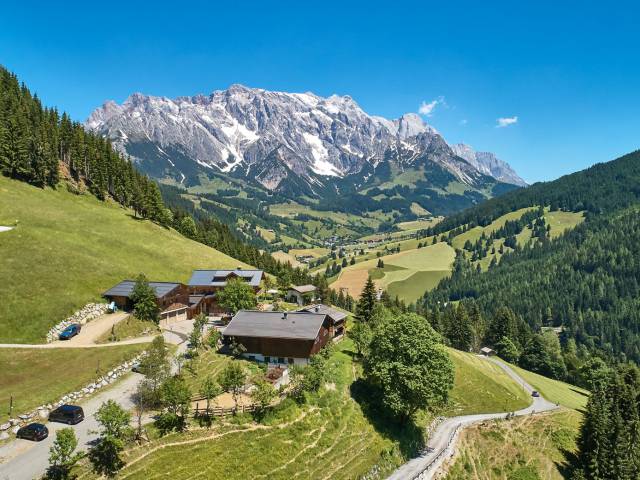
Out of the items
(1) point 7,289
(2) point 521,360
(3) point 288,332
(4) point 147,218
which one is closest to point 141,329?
(1) point 7,289

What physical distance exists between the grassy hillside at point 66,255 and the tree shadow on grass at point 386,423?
51.3 meters

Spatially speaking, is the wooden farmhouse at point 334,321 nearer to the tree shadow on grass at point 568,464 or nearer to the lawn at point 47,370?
the lawn at point 47,370

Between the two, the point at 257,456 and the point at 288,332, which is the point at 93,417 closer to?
the point at 257,456

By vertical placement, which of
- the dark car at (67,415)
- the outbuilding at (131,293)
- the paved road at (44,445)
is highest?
the outbuilding at (131,293)

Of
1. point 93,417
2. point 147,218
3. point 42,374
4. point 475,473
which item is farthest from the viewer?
point 147,218

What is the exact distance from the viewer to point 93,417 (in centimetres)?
4603

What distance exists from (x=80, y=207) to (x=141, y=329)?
219ft

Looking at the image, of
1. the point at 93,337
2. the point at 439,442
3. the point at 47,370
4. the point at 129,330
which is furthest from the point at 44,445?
the point at 439,442

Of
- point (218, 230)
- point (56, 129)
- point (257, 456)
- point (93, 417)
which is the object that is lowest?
point (257, 456)

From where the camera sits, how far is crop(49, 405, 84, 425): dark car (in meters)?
44.3

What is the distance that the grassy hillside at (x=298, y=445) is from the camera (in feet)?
137

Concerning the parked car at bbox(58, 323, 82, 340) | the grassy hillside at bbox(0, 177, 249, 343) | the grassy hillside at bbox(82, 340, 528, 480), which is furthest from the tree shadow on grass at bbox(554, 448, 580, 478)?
the grassy hillside at bbox(0, 177, 249, 343)

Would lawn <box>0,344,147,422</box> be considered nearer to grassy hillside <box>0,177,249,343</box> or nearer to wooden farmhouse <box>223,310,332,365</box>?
grassy hillside <box>0,177,249,343</box>

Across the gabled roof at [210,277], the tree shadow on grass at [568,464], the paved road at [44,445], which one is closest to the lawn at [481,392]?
the tree shadow on grass at [568,464]
